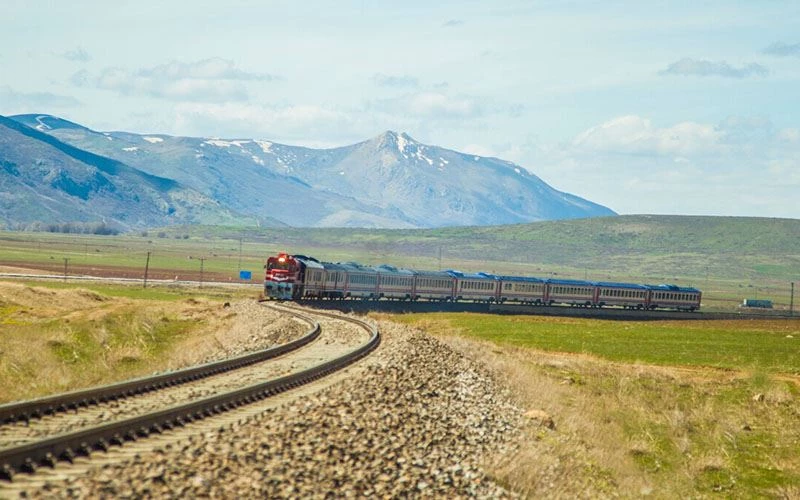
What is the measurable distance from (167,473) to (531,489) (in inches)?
253

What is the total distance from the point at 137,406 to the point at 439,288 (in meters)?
76.1

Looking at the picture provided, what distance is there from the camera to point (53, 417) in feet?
64.1

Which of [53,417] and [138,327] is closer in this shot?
[53,417]

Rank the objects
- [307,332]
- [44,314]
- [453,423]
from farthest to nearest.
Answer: [44,314]
[307,332]
[453,423]

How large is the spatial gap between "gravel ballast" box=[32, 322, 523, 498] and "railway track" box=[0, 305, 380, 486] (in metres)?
0.86

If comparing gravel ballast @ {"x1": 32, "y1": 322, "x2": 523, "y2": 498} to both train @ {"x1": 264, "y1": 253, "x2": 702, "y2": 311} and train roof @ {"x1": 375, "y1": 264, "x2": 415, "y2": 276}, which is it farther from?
train roof @ {"x1": 375, "y1": 264, "x2": 415, "y2": 276}

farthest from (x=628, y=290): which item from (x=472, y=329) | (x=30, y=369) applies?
(x=30, y=369)

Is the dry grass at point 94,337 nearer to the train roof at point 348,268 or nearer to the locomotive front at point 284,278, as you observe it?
the locomotive front at point 284,278

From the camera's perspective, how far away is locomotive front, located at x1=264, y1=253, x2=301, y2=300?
246ft

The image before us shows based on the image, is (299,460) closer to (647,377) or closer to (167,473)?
(167,473)

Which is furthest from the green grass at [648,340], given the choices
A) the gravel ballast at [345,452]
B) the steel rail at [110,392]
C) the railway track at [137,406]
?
the gravel ballast at [345,452]

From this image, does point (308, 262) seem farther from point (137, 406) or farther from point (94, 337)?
point (137, 406)

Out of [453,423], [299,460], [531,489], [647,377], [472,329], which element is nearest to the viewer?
[299,460]

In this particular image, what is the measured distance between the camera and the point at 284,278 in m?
75.1
